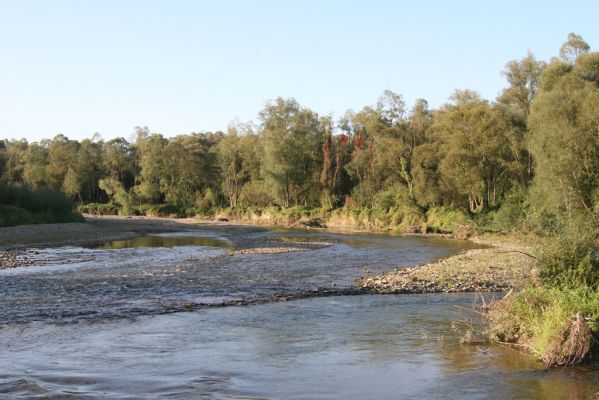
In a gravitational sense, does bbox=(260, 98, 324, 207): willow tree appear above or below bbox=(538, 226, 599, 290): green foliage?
above

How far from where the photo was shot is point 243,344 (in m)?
15.5

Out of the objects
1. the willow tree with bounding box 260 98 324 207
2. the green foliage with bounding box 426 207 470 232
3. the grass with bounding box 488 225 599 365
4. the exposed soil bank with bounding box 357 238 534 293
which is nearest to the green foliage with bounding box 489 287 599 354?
the grass with bounding box 488 225 599 365

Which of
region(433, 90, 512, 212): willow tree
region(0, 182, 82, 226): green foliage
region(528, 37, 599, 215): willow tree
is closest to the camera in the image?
region(528, 37, 599, 215): willow tree

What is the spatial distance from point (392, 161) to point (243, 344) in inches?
2192

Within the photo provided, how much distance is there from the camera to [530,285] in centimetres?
1555

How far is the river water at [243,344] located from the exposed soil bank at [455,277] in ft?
4.18

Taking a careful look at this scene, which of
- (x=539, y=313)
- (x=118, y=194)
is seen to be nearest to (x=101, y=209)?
(x=118, y=194)

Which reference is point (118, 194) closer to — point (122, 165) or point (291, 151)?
point (122, 165)

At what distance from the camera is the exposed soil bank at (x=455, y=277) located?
22.8m

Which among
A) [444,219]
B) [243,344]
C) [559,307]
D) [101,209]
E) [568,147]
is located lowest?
[243,344]

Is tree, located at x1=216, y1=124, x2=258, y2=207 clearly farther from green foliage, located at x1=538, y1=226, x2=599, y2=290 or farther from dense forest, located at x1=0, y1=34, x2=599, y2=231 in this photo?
green foliage, located at x1=538, y1=226, x2=599, y2=290

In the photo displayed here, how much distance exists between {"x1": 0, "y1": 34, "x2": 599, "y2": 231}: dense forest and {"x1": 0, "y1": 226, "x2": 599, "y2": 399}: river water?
5.70 metres

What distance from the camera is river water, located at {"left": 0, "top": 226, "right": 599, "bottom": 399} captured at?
11.8 m

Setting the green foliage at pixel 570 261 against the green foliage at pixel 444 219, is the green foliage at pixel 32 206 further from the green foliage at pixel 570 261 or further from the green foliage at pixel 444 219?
the green foliage at pixel 570 261
